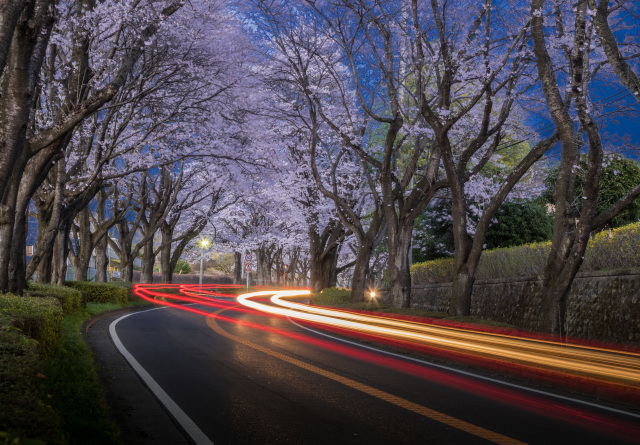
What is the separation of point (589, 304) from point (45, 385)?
1556 cm

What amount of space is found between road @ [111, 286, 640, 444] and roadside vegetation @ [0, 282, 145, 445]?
3.35 ft

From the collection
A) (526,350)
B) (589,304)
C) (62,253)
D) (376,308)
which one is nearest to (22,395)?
(526,350)

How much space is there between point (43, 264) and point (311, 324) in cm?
1044

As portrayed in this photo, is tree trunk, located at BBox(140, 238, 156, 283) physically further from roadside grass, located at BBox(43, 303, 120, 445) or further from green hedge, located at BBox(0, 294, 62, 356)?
roadside grass, located at BBox(43, 303, 120, 445)

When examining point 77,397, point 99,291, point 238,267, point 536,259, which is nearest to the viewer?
point 77,397

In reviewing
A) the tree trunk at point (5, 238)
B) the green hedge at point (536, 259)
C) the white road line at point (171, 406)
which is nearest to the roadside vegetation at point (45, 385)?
the white road line at point (171, 406)

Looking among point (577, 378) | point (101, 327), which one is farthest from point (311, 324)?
point (577, 378)

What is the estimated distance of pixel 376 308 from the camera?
2238 cm

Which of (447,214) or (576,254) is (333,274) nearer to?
(447,214)

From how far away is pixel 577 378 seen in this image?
994 cm

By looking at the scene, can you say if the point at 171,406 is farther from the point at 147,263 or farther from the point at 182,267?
the point at 182,267

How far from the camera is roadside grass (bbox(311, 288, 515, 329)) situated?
16969 millimetres

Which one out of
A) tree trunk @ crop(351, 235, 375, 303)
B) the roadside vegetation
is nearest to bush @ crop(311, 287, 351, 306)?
tree trunk @ crop(351, 235, 375, 303)

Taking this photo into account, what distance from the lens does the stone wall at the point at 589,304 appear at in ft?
52.2
